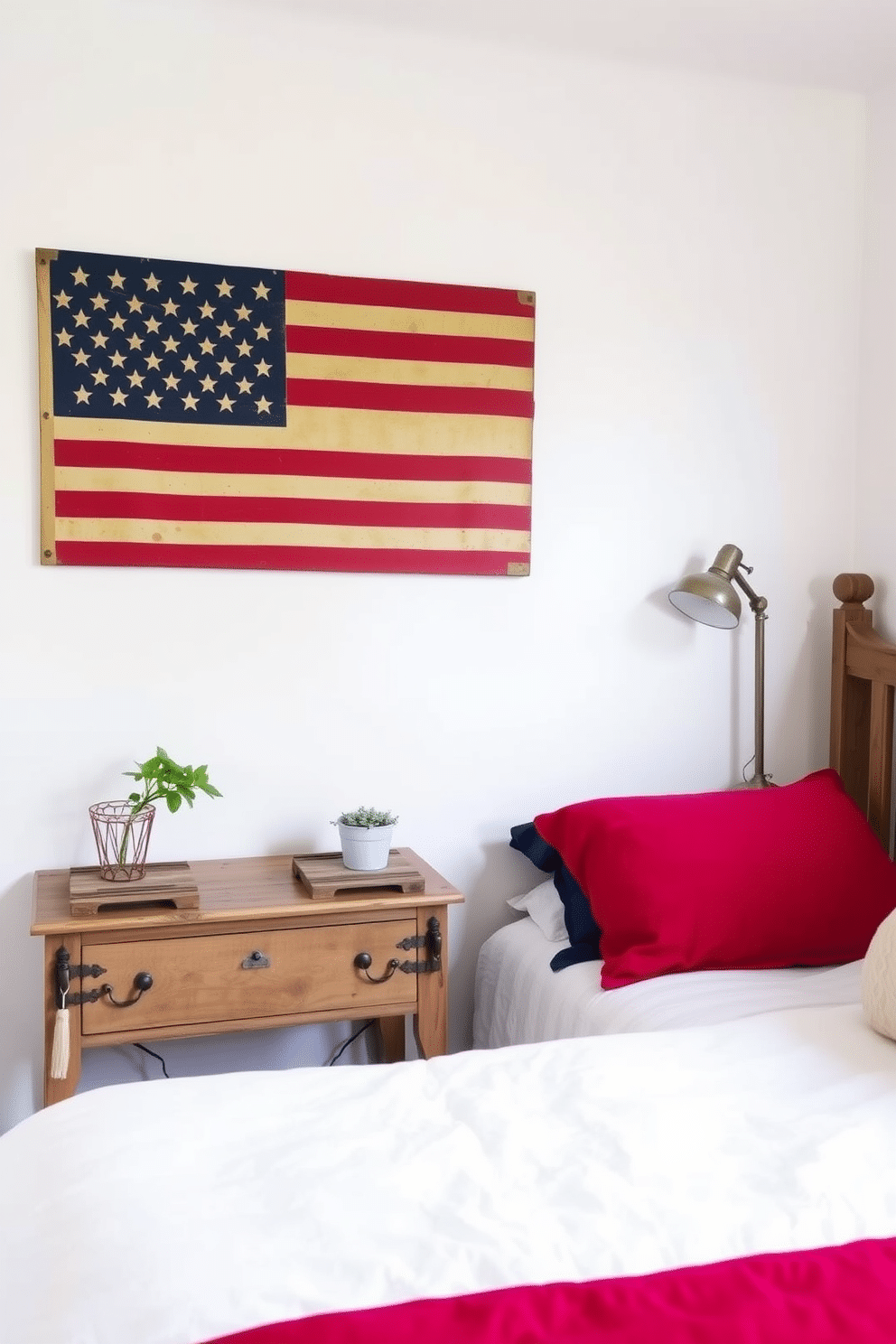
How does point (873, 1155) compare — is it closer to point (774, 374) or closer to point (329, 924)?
point (329, 924)

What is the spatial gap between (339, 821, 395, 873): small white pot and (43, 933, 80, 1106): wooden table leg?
1.69 ft

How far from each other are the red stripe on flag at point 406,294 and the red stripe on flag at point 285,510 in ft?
1.36

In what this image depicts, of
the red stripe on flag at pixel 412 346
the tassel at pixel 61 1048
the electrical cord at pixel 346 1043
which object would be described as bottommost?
the electrical cord at pixel 346 1043

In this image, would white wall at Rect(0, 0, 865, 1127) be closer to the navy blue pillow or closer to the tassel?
the navy blue pillow

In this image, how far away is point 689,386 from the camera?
8.66ft

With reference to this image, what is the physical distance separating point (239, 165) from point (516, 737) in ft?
4.35

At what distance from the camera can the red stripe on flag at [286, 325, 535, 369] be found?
7.82 ft

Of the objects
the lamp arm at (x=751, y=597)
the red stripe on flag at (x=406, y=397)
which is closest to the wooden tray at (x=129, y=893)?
the red stripe on flag at (x=406, y=397)

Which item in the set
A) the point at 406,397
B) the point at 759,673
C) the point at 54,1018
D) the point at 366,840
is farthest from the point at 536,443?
the point at 54,1018

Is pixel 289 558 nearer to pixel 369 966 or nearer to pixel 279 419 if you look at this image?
pixel 279 419

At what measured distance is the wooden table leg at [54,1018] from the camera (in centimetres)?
198

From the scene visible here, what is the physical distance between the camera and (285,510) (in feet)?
7.81

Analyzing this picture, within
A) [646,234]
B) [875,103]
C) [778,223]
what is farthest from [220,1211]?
[875,103]

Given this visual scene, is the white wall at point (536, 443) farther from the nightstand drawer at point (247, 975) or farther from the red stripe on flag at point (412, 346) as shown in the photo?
A: the nightstand drawer at point (247, 975)
